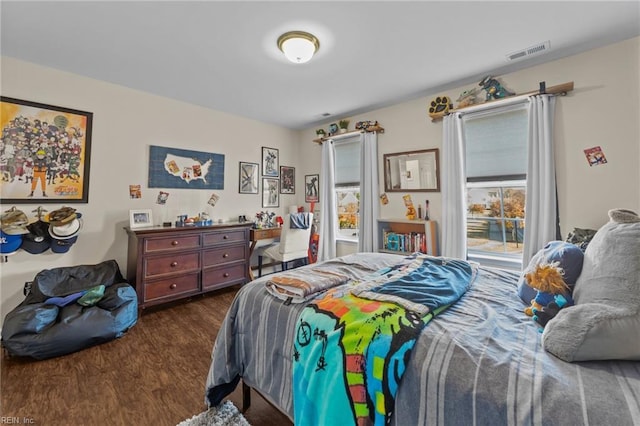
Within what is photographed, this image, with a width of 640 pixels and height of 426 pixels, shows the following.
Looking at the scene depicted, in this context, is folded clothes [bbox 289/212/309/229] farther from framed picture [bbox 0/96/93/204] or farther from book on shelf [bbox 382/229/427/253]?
framed picture [bbox 0/96/93/204]

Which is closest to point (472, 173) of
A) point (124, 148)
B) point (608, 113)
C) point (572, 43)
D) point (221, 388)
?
point (608, 113)

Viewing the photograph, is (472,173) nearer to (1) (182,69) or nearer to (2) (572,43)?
(2) (572,43)

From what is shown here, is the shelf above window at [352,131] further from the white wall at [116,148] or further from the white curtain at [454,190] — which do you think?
the white wall at [116,148]

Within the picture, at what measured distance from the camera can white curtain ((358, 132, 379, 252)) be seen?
3650 mm

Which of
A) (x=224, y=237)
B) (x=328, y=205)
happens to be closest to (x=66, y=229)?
(x=224, y=237)

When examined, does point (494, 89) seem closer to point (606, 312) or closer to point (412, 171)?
point (412, 171)

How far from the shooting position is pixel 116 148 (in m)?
2.93

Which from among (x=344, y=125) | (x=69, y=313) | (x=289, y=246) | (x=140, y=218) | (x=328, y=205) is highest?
(x=344, y=125)

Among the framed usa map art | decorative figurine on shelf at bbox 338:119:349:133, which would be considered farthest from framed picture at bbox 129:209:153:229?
decorative figurine on shelf at bbox 338:119:349:133

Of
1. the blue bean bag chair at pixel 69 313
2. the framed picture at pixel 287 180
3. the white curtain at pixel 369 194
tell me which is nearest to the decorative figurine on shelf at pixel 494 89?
the white curtain at pixel 369 194

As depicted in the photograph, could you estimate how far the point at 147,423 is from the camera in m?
1.41

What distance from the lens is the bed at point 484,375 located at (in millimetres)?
664

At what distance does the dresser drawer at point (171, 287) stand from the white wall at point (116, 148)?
566 millimetres

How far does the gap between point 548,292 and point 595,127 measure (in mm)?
2098
